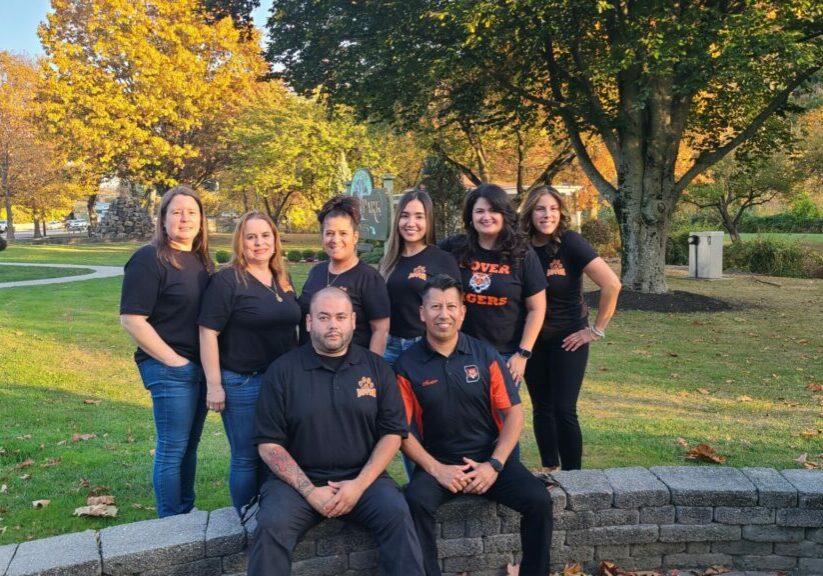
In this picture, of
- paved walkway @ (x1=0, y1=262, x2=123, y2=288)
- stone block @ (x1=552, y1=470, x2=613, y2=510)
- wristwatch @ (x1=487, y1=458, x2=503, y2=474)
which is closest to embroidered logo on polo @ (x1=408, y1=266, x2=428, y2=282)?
wristwatch @ (x1=487, y1=458, x2=503, y2=474)

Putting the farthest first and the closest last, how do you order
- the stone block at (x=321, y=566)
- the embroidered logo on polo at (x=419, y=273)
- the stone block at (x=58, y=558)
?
the embroidered logo on polo at (x=419, y=273), the stone block at (x=321, y=566), the stone block at (x=58, y=558)

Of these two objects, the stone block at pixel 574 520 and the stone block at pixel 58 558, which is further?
the stone block at pixel 574 520

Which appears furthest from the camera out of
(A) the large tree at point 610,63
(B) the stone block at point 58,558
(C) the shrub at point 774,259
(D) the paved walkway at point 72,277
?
(C) the shrub at point 774,259

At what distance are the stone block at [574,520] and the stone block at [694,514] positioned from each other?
1.37 feet

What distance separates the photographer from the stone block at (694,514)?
339cm

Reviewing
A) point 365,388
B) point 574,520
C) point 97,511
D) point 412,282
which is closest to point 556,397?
point 574,520

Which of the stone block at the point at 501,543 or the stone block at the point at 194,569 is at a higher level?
the stone block at the point at 194,569

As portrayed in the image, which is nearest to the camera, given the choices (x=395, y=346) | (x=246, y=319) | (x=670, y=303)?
(x=246, y=319)

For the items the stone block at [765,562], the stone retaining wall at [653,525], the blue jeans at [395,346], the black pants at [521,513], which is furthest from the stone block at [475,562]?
the stone block at [765,562]

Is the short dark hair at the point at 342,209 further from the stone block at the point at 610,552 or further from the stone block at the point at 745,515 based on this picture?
the stone block at the point at 745,515

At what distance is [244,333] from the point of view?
11.1ft

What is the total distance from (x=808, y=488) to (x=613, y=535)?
946mm

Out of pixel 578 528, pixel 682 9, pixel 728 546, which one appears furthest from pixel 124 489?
pixel 682 9

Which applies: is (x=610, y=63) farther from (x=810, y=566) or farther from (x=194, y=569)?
(x=194, y=569)
